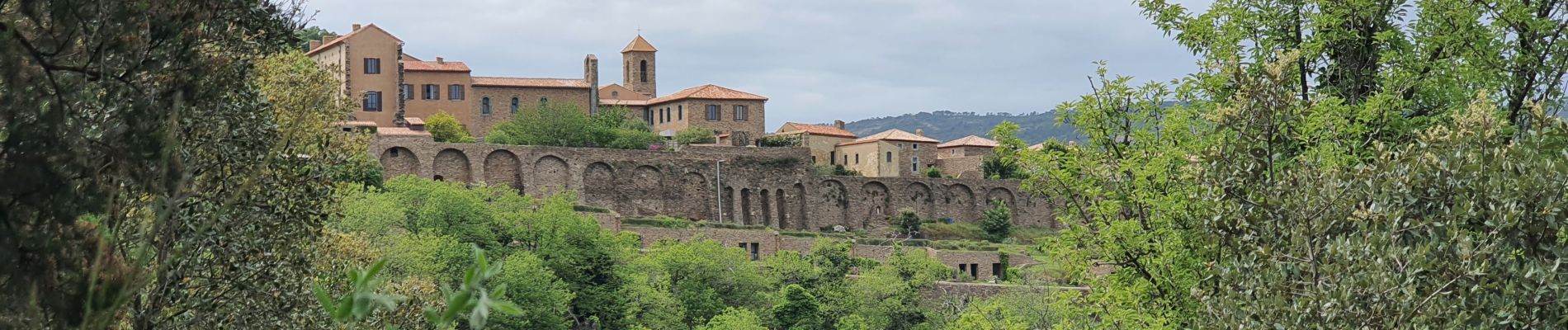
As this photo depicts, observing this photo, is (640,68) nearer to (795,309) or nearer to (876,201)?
(876,201)

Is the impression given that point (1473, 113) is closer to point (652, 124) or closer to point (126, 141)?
point (126, 141)

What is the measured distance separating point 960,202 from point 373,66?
29.5m

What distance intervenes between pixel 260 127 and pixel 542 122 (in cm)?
6374

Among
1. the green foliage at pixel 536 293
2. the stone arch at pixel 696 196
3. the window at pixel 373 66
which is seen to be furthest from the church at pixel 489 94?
the green foliage at pixel 536 293

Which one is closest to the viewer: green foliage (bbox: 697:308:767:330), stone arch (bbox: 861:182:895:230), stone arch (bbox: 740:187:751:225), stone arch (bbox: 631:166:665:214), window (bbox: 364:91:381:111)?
green foliage (bbox: 697:308:767:330)

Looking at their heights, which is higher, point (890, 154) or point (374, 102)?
point (374, 102)

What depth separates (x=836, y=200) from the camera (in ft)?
265

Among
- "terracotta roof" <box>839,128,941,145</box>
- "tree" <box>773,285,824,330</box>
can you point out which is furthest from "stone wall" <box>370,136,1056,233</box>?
"tree" <box>773,285,824,330</box>

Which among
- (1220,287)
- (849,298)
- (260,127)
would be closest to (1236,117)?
(1220,287)

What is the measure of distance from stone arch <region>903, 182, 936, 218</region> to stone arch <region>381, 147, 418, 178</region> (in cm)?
2537

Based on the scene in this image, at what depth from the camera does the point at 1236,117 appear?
36.4 ft

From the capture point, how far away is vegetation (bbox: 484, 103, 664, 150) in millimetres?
75125

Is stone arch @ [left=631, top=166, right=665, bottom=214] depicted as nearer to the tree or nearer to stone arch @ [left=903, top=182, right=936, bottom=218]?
stone arch @ [left=903, top=182, right=936, bottom=218]

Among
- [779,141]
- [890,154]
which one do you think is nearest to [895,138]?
[890,154]
